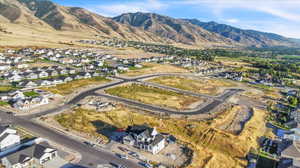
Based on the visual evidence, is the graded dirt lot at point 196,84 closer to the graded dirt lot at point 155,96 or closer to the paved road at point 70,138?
the graded dirt lot at point 155,96

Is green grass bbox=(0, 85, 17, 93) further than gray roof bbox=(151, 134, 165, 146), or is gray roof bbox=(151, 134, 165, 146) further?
green grass bbox=(0, 85, 17, 93)

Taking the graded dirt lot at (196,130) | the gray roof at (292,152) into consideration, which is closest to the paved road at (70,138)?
the graded dirt lot at (196,130)

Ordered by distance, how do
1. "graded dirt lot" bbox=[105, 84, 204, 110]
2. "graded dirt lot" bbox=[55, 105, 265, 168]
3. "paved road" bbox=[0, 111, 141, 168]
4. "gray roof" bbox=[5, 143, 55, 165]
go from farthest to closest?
"graded dirt lot" bbox=[105, 84, 204, 110] < "graded dirt lot" bbox=[55, 105, 265, 168] < "paved road" bbox=[0, 111, 141, 168] < "gray roof" bbox=[5, 143, 55, 165]

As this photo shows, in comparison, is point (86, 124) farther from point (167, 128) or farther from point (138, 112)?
point (167, 128)

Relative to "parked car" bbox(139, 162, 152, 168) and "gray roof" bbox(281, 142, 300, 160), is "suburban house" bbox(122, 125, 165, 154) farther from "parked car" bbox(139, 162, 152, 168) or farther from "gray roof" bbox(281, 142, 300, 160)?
"gray roof" bbox(281, 142, 300, 160)

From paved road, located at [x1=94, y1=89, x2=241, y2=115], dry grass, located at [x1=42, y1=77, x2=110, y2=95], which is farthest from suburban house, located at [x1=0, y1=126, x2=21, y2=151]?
dry grass, located at [x1=42, y1=77, x2=110, y2=95]

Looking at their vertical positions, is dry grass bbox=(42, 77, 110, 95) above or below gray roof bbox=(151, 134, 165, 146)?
above
